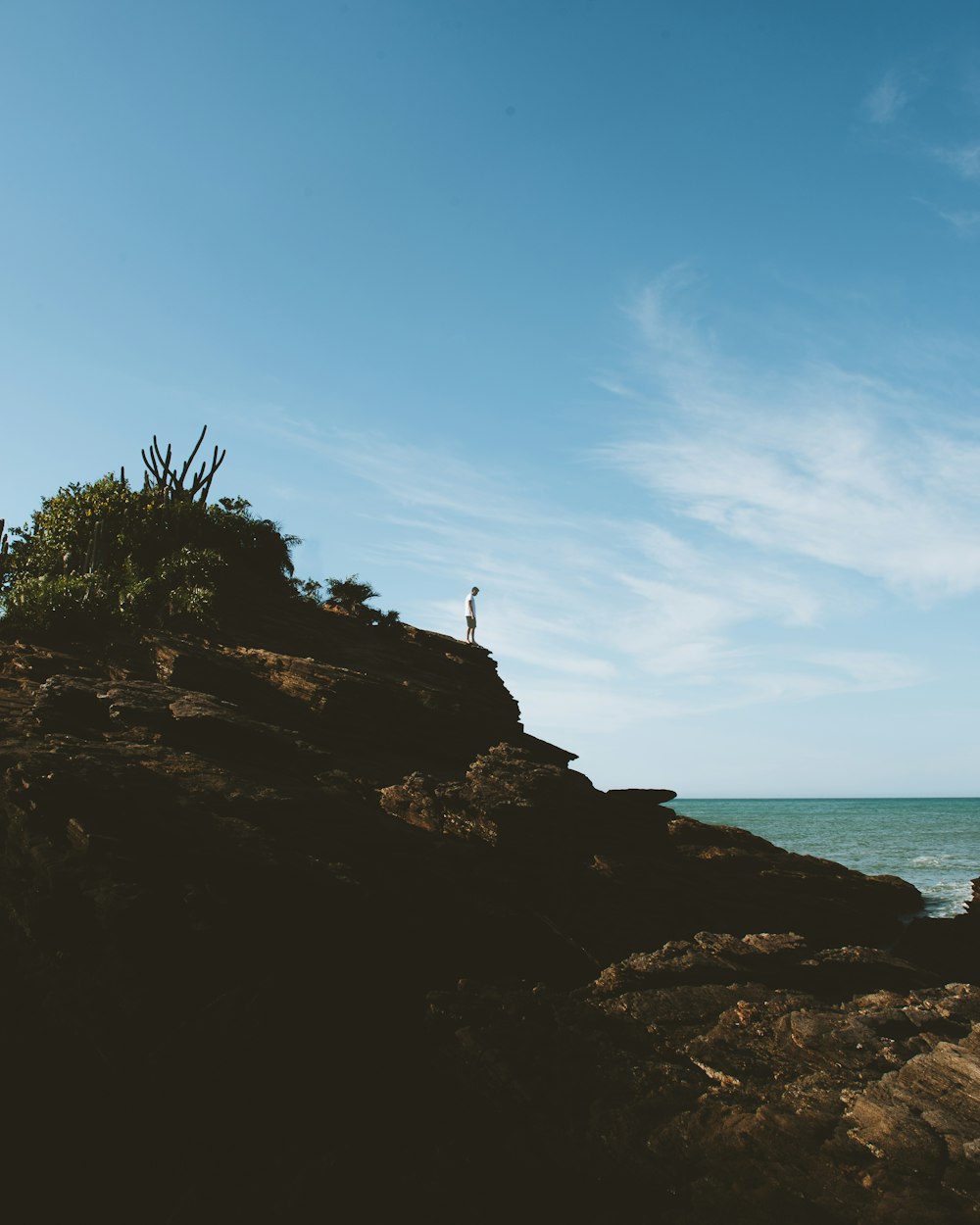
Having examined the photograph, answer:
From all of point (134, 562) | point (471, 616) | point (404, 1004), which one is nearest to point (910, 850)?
point (471, 616)

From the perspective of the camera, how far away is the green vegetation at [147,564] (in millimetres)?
21625

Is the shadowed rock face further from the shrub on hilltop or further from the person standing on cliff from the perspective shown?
the person standing on cliff

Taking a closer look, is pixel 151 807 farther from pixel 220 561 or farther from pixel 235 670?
pixel 220 561

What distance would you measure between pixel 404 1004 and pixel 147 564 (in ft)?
66.4

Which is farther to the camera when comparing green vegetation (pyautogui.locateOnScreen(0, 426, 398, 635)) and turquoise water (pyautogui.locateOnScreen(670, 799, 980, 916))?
turquoise water (pyautogui.locateOnScreen(670, 799, 980, 916))

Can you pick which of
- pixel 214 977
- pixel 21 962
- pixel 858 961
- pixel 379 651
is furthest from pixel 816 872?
pixel 21 962

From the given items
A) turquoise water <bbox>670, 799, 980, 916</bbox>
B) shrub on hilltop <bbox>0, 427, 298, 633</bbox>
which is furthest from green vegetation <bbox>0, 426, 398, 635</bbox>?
turquoise water <bbox>670, 799, 980, 916</bbox>

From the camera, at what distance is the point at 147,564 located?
27172mm

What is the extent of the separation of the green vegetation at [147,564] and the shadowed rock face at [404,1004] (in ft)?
11.8

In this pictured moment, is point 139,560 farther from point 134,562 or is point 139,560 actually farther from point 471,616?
point 471,616

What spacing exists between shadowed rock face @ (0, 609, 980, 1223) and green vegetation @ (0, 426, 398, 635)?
11.8 feet

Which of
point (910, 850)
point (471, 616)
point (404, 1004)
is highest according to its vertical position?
point (471, 616)

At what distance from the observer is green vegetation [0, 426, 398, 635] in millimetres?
21625

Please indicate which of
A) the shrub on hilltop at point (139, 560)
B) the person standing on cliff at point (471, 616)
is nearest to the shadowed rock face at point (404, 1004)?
the shrub on hilltop at point (139, 560)
